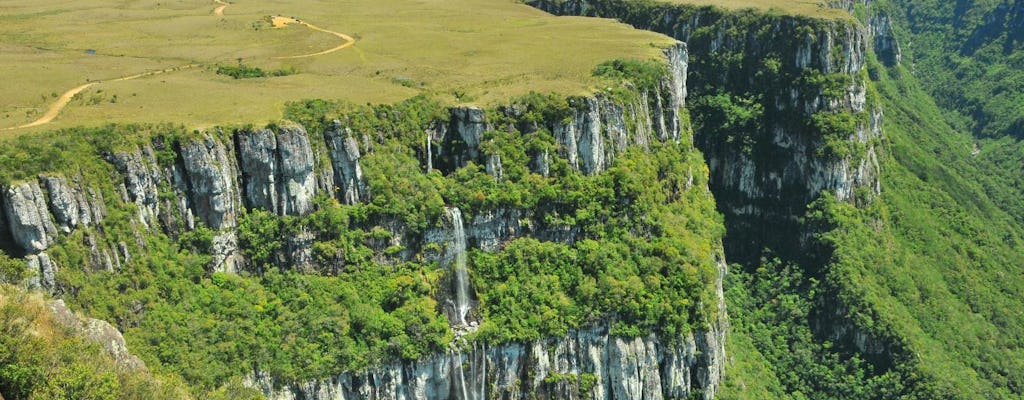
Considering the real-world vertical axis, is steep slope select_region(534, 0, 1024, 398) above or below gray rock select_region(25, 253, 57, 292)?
below

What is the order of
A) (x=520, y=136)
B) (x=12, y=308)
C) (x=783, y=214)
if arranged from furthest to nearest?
(x=783, y=214), (x=520, y=136), (x=12, y=308)

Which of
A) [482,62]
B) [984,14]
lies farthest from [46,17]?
[984,14]

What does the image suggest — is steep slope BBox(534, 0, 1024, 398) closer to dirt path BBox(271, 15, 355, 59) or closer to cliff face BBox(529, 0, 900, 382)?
cliff face BBox(529, 0, 900, 382)

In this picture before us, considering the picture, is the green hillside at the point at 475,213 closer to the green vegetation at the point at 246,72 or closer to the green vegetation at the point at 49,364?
the green vegetation at the point at 49,364

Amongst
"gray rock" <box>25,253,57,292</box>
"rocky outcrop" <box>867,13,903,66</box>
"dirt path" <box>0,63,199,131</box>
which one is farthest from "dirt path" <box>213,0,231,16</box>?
"rocky outcrop" <box>867,13,903,66</box>

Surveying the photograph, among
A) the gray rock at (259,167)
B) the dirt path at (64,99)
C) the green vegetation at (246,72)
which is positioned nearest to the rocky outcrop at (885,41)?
the green vegetation at (246,72)

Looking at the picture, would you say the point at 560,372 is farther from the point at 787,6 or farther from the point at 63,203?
the point at 787,6

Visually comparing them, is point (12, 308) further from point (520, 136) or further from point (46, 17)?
point (46, 17)
